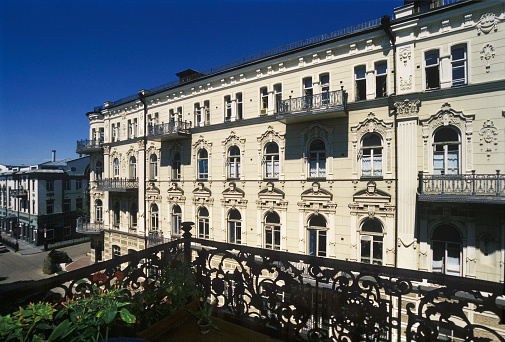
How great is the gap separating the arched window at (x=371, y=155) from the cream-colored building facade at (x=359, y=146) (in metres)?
0.04

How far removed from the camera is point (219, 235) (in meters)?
11.3

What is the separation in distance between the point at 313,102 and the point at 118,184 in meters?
13.4

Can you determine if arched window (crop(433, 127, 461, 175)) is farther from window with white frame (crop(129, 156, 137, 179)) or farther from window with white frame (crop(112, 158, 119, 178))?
window with white frame (crop(112, 158, 119, 178))

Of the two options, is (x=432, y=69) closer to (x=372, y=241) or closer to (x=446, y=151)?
(x=446, y=151)

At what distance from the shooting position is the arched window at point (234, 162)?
1096cm

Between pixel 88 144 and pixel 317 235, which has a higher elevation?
pixel 88 144

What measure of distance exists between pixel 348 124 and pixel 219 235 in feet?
25.3

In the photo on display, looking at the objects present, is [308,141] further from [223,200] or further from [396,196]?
[223,200]

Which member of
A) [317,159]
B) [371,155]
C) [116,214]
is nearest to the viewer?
[371,155]

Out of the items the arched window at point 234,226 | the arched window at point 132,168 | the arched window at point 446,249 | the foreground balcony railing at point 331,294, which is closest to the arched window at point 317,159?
the arched window at point 446,249

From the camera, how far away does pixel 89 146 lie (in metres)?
16.4

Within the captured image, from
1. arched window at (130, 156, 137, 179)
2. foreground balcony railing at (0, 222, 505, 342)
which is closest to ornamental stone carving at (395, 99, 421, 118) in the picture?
foreground balcony railing at (0, 222, 505, 342)

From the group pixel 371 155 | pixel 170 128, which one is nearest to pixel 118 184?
pixel 170 128

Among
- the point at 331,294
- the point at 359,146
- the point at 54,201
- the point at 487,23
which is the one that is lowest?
the point at 54,201
